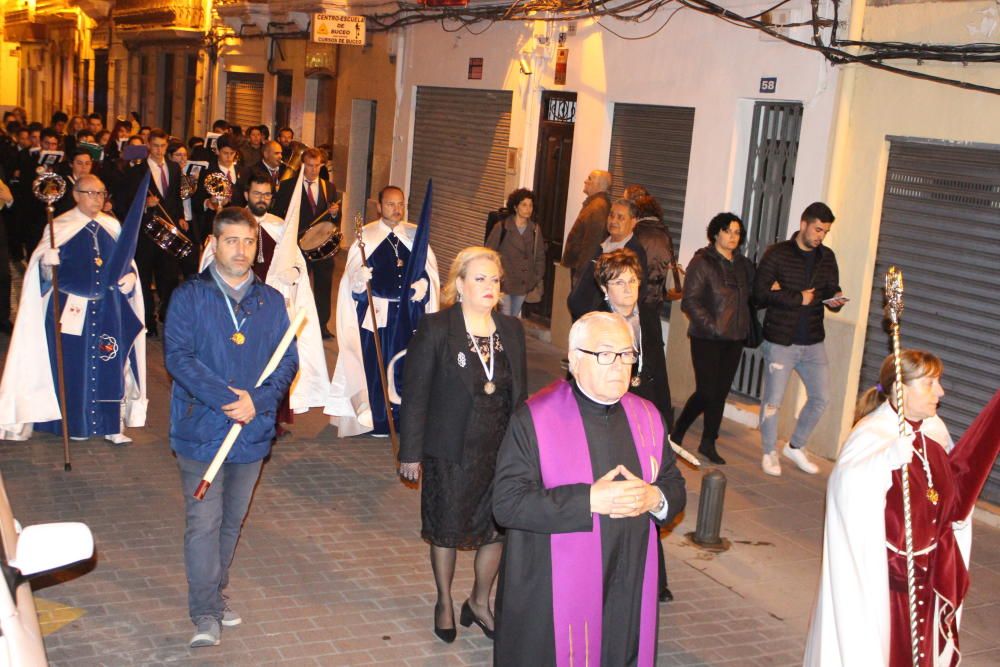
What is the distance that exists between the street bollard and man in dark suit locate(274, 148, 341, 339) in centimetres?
637

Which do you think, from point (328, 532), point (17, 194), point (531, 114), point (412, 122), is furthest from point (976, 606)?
point (17, 194)

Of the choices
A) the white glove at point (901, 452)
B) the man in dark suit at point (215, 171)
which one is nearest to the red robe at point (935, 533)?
the white glove at point (901, 452)

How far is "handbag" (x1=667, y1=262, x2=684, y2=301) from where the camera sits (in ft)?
Result: 35.0

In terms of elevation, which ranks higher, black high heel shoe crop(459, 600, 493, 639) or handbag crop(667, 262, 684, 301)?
handbag crop(667, 262, 684, 301)

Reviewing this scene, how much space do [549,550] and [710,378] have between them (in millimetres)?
5490

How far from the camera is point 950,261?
361 inches

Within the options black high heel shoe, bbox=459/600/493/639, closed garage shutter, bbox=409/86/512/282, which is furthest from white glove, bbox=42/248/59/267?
closed garage shutter, bbox=409/86/512/282

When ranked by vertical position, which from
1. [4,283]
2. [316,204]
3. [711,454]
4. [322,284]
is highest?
[316,204]

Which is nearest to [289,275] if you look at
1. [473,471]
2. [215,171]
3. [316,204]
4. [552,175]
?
[473,471]

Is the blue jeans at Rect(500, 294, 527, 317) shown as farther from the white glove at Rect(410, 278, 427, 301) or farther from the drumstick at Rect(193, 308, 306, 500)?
the drumstick at Rect(193, 308, 306, 500)

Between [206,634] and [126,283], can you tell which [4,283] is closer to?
[126,283]

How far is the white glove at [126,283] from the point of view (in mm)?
8688

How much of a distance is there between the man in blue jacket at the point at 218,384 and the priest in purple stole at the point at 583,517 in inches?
70.0

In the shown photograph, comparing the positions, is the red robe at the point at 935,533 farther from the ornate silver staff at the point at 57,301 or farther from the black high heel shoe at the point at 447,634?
the ornate silver staff at the point at 57,301
